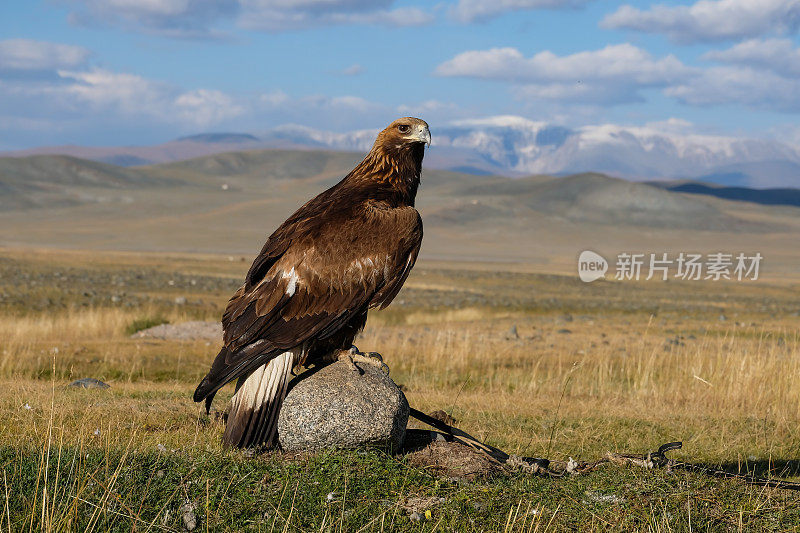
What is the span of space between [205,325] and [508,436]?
12.0 m

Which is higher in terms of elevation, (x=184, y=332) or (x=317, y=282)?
(x=317, y=282)

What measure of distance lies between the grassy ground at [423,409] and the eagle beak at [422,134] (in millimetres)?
2659

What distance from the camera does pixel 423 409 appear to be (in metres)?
11.4

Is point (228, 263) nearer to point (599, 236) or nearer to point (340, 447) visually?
point (340, 447)

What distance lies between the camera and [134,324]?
20.5m

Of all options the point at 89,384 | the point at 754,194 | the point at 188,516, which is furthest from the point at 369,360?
the point at 754,194

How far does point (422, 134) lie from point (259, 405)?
8.74 ft

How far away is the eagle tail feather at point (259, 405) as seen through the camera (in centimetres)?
735

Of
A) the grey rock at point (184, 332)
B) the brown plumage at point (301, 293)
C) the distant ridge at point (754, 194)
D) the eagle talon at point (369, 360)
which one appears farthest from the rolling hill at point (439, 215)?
the brown plumage at point (301, 293)

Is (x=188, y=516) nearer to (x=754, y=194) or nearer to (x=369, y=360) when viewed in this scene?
(x=369, y=360)

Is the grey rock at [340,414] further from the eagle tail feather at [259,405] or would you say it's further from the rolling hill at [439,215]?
the rolling hill at [439,215]

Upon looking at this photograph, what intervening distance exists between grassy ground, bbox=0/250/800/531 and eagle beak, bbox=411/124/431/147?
8.72ft

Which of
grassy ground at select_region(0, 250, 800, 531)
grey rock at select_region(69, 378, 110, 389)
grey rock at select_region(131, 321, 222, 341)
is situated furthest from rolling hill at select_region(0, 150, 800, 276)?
grey rock at select_region(69, 378, 110, 389)

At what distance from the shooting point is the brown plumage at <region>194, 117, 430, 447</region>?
722cm
